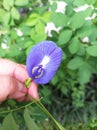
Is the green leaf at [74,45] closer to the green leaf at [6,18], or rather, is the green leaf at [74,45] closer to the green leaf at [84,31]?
the green leaf at [84,31]

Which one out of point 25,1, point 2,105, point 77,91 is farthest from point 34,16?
point 2,105

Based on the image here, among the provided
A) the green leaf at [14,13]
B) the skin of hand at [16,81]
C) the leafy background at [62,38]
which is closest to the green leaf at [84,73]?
the leafy background at [62,38]

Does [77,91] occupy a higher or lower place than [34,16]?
lower

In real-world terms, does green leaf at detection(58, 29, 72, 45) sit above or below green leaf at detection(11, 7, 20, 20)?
Answer: below

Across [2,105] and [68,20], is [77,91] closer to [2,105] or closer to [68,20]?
[68,20]

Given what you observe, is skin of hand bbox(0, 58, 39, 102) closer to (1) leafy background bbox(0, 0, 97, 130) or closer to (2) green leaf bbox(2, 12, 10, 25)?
(1) leafy background bbox(0, 0, 97, 130)

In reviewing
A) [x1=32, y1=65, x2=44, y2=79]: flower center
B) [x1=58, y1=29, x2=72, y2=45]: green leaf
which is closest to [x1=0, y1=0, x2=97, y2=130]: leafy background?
[x1=58, y1=29, x2=72, y2=45]: green leaf
